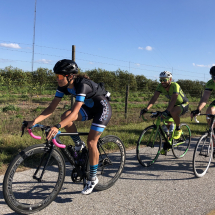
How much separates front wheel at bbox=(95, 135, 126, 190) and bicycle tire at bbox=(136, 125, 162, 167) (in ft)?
2.77

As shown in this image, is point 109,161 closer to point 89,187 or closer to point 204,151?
point 89,187

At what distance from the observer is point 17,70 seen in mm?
30859

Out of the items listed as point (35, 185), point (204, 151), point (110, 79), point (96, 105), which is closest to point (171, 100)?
point (204, 151)

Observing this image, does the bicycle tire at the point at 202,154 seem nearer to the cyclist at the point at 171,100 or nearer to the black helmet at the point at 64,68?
the cyclist at the point at 171,100

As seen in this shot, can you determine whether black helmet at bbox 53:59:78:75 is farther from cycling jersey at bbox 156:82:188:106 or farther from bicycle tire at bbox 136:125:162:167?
cycling jersey at bbox 156:82:188:106

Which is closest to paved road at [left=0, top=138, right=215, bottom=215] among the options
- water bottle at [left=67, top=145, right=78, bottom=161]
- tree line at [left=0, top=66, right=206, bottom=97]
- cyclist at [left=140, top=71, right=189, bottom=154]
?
water bottle at [left=67, top=145, right=78, bottom=161]

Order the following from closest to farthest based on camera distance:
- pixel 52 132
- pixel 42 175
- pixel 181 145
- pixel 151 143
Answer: pixel 52 132 < pixel 42 175 < pixel 151 143 < pixel 181 145

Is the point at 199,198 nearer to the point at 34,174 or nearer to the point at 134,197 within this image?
the point at 134,197

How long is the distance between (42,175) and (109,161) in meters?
1.28

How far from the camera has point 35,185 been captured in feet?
10.6

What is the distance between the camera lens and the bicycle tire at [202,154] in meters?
4.39

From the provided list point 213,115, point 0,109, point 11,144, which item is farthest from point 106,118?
point 0,109

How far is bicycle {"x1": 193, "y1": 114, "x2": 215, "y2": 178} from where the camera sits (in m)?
4.41

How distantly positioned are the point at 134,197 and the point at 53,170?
125 centimetres
